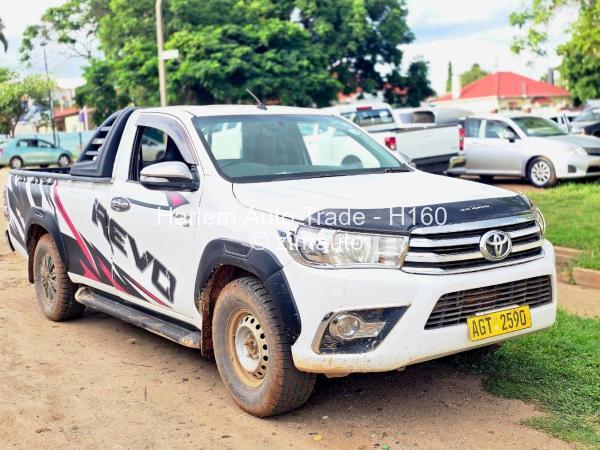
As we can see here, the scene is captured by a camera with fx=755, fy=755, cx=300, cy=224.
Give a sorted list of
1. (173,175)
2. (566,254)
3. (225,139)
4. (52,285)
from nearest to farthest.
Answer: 1. (173,175)
2. (225,139)
3. (52,285)
4. (566,254)

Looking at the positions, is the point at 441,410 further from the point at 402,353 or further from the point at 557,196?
the point at 557,196

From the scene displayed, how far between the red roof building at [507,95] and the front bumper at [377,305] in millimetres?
59950

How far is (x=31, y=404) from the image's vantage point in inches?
182

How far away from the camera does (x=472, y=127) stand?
17078mm

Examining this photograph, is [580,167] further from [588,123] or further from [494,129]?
[588,123]

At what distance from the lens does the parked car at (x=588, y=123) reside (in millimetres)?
24000

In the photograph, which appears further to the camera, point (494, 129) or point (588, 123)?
point (588, 123)

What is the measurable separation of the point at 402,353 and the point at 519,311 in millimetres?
785

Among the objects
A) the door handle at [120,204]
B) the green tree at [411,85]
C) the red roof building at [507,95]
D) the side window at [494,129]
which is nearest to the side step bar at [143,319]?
the door handle at [120,204]

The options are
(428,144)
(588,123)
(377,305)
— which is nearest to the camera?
(377,305)

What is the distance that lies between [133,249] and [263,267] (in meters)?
1.55

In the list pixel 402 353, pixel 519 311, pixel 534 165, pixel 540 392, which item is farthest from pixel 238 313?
pixel 534 165

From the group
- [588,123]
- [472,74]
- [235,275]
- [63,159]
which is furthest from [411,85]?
[472,74]

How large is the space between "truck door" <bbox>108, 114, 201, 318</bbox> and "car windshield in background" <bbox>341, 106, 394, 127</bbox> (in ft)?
36.0
